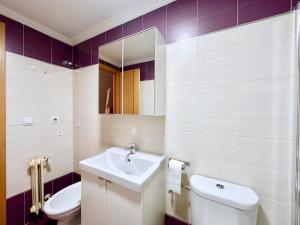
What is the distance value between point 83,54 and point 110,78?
29.9 inches

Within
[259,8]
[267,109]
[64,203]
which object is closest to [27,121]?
[64,203]

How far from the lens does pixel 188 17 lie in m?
1.13

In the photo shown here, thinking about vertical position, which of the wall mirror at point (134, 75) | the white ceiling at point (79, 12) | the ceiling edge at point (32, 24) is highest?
the white ceiling at point (79, 12)

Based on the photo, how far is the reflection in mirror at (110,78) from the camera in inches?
53.5

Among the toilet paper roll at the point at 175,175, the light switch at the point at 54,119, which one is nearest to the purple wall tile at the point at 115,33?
the light switch at the point at 54,119

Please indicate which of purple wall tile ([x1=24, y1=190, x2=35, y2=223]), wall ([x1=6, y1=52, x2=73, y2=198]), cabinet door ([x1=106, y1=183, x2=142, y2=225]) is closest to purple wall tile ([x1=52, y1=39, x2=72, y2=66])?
wall ([x1=6, y1=52, x2=73, y2=198])

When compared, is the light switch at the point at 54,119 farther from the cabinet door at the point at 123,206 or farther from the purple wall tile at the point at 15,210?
the cabinet door at the point at 123,206

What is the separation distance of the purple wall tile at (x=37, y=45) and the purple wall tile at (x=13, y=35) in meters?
0.04

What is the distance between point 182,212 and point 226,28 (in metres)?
1.51

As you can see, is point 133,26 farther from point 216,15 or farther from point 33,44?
point 33,44

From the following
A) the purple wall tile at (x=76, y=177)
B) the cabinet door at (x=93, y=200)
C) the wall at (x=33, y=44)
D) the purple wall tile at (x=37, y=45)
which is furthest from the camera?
the purple wall tile at (x=76, y=177)

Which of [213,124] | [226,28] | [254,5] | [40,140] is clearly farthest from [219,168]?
[40,140]

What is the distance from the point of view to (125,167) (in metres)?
1.31

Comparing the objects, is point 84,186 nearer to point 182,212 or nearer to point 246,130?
point 182,212
